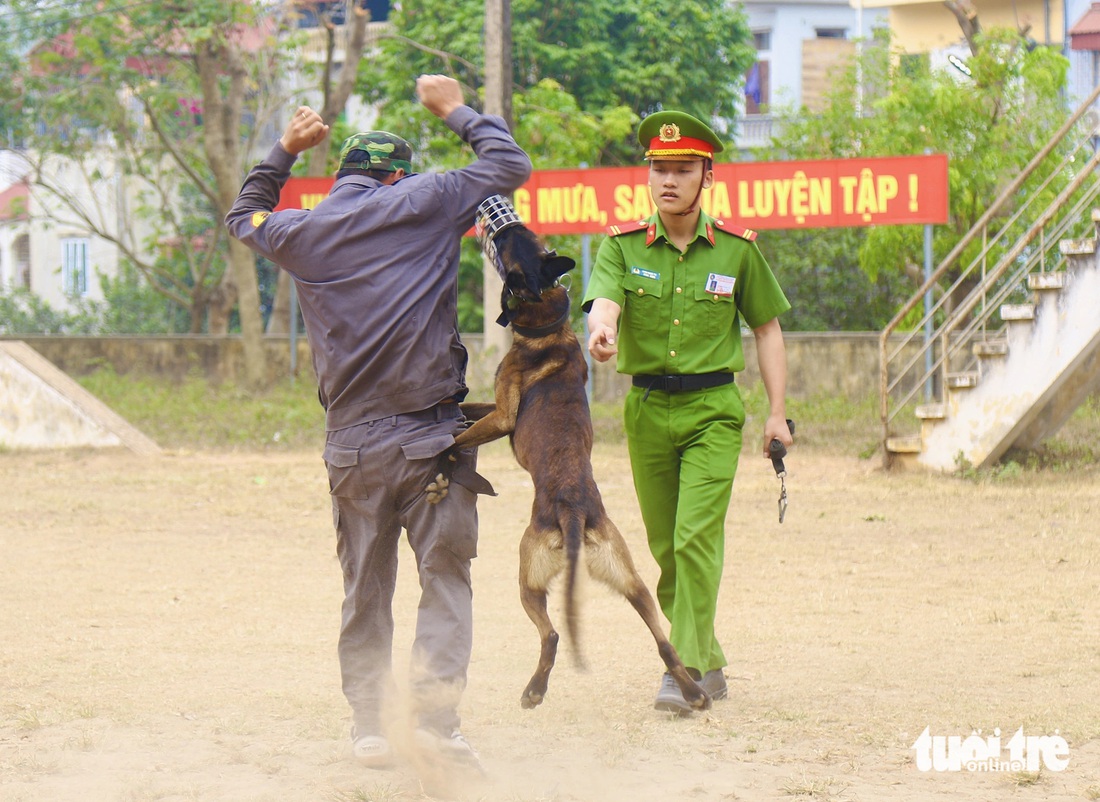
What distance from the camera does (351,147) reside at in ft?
14.3

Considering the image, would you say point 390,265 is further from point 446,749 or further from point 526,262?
point 446,749

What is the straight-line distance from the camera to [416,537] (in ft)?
14.1

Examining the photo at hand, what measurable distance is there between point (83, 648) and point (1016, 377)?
7.81 meters

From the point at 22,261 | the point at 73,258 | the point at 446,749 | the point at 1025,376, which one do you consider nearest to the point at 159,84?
the point at 73,258

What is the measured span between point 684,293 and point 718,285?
127 millimetres

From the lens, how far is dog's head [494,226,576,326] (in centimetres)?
435

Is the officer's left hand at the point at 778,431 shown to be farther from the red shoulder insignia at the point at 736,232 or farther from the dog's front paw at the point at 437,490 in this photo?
the dog's front paw at the point at 437,490

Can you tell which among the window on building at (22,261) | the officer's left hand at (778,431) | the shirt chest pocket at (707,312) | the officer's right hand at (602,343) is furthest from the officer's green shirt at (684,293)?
the window on building at (22,261)

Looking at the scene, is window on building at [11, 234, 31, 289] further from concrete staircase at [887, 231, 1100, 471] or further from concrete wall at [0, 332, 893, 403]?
concrete staircase at [887, 231, 1100, 471]

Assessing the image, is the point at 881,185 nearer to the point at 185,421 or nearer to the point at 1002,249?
the point at 1002,249

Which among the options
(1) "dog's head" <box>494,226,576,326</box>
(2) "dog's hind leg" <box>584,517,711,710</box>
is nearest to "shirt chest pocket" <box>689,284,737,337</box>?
(1) "dog's head" <box>494,226,576,326</box>

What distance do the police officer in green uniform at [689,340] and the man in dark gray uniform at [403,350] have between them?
2.78 ft

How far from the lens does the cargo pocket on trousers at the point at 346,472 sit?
14.0ft

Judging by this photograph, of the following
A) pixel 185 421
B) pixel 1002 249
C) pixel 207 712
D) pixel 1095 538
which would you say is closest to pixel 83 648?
pixel 207 712
